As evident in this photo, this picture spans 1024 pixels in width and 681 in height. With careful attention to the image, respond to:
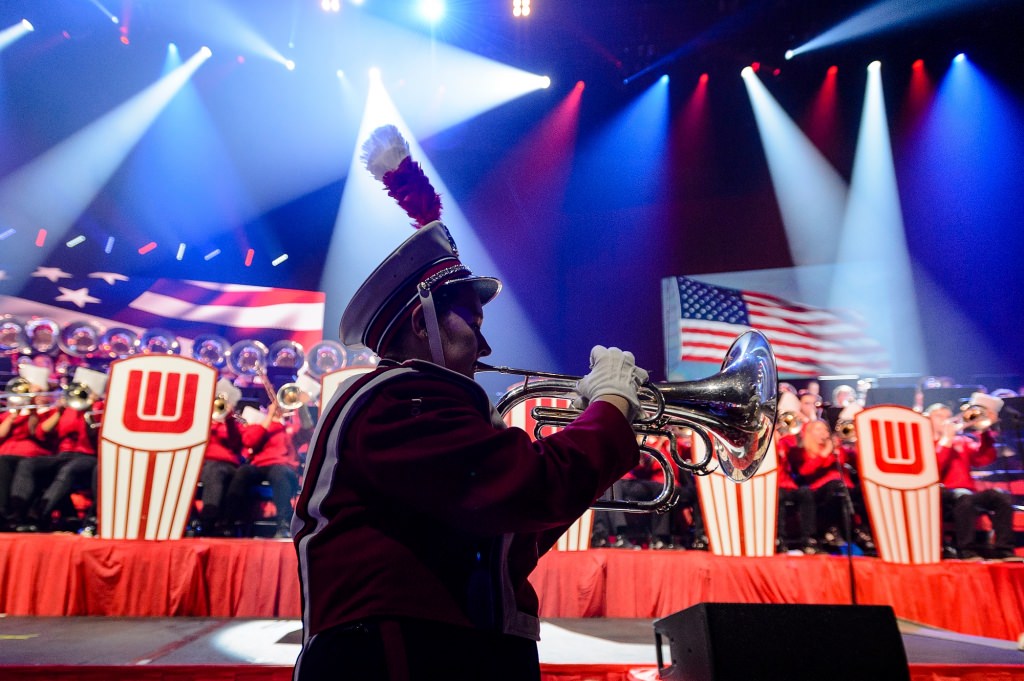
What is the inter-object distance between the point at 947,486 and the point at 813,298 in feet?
15.1

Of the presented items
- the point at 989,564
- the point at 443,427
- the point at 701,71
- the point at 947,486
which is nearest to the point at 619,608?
the point at 989,564

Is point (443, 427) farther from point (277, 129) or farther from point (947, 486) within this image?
point (277, 129)

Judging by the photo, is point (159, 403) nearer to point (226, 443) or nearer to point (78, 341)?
point (226, 443)

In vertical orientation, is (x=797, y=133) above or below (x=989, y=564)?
above

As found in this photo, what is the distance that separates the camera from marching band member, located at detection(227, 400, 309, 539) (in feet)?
20.0

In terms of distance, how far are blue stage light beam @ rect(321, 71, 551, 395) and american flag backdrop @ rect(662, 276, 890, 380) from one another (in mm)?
2380

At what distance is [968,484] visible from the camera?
6.71 metres

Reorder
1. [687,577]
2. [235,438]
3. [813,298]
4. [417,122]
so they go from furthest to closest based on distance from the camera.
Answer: [417,122] → [813,298] → [235,438] → [687,577]

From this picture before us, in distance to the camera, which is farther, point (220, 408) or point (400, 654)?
point (220, 408)

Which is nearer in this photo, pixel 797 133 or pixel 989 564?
pixel 989 564

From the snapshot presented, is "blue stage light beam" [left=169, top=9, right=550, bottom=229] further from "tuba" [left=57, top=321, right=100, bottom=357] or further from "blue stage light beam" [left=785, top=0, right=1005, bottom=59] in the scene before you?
"blue stage light beam" [left=785, top=0, right=1005, bottom=59]

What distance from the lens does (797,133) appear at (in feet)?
36.4

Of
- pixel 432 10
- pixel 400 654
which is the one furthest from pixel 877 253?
pixel 400 654

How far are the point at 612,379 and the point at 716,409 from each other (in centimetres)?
93
